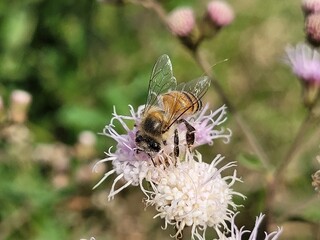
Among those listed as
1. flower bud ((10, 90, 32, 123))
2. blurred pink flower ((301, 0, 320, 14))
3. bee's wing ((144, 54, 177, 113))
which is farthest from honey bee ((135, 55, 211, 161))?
flower bud ((10, 90, 32, 123))

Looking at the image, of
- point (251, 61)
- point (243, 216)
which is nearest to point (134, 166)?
point (243, 216)

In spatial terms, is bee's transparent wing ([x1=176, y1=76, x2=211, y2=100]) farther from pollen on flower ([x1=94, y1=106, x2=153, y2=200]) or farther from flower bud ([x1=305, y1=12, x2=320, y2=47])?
flower bud ([x1=305, y1=12, x2=320, y2=47])

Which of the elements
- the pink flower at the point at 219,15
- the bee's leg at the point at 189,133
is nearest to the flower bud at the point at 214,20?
the pink flower at the point at 219,15

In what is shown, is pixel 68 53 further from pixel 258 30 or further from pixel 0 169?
pixel 258 30

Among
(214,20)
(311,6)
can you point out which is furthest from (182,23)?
(311,6)

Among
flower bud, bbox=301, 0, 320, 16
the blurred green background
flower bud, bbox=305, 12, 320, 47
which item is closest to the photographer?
flower bud, bbox=305, 12, 320, 47

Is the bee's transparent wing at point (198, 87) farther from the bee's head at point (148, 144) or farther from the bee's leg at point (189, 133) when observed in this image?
the bee's head at point (148, 144)

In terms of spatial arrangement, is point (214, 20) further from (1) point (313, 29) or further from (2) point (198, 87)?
(2) point (198, 87)
